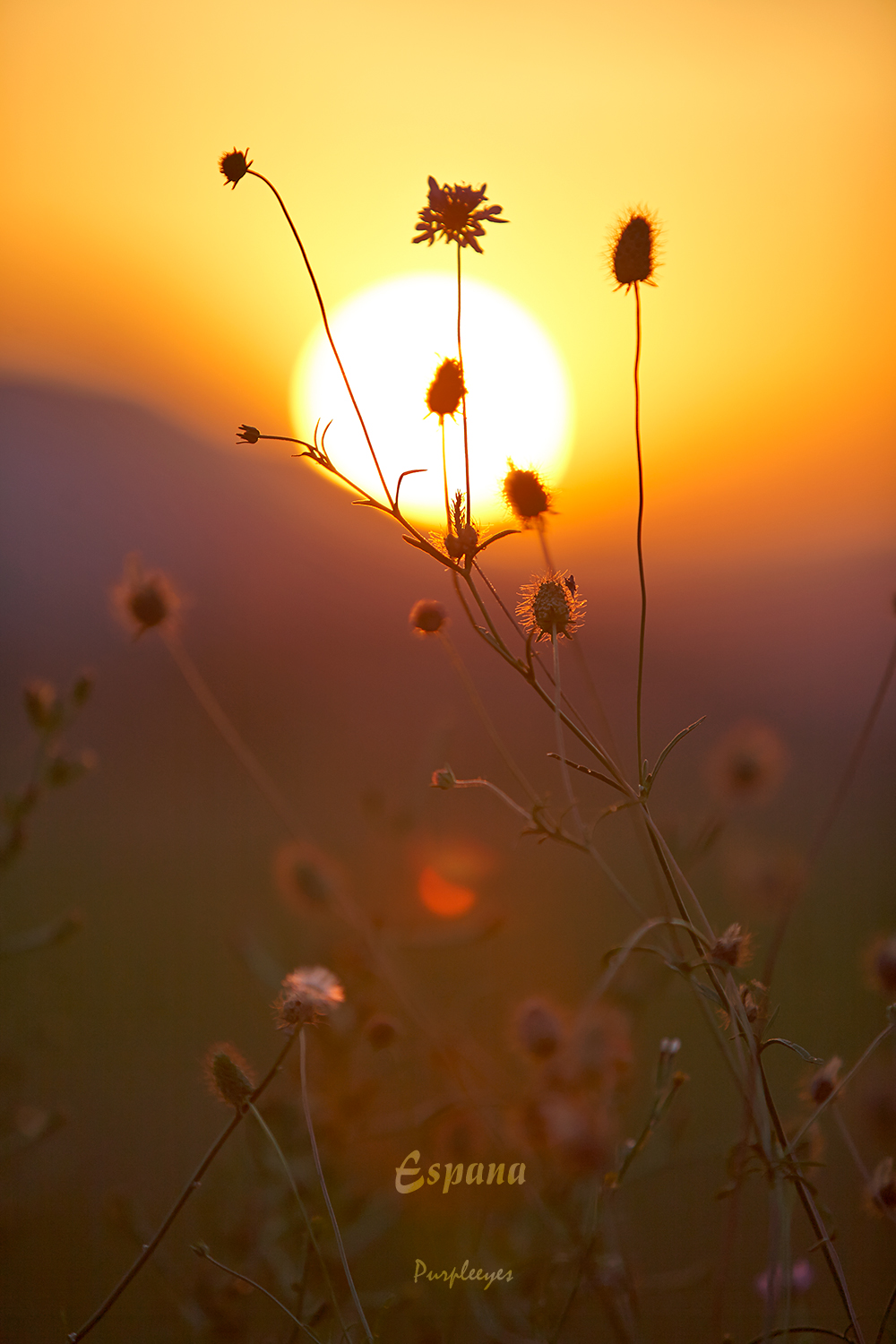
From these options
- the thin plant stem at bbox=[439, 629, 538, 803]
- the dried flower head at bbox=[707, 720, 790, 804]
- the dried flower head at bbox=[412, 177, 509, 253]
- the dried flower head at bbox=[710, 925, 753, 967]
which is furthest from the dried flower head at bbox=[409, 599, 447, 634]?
the dried flower head at bbox=[707, 720, 790, 804]

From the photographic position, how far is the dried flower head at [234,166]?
1.27 metres

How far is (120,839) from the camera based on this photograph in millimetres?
3871

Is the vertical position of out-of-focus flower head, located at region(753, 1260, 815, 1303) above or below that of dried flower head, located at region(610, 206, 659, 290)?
below

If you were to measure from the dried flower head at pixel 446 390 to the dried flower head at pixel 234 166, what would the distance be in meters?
Result: 0.42

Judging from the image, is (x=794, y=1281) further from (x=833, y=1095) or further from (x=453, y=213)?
(x=453, y=213)

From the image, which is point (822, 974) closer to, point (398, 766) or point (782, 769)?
point (782, 769)

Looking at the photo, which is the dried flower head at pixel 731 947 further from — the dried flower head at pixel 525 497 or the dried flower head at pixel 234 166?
the dried flower head at pixel 234 166

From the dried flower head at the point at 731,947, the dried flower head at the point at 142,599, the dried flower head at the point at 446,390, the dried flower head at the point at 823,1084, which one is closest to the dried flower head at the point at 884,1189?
the dried flower head at the point at 823,1084

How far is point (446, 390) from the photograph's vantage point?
126 centimetres

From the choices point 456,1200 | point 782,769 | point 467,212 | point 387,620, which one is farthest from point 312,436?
point 387,620

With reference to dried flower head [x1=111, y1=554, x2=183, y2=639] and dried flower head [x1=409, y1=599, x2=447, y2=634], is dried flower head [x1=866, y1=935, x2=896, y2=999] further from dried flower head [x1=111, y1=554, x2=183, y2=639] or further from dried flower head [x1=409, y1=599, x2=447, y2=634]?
dried flower head [x1=111, y1=554, x2=183, y2=639]

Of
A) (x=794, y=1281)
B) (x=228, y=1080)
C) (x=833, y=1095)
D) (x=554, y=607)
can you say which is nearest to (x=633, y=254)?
(x=554, y=607)

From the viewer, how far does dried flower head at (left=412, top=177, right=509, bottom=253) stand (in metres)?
1.22

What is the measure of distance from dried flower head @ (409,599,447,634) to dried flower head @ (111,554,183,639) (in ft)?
2.31
